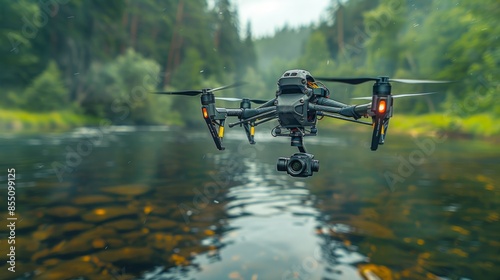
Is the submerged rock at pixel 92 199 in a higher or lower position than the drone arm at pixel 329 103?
lower

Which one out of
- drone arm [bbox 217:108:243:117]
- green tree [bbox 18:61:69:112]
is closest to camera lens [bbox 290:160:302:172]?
drone arm [bbox 217:108:243:117]

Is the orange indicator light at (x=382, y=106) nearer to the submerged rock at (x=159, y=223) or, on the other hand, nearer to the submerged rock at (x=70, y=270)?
the submerged rock at (x=70, y=270)

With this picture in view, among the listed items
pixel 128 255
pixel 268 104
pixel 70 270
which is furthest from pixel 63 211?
pixel 268 104

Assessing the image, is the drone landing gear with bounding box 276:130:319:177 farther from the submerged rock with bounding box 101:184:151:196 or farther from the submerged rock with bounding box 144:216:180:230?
the submerged rock with bounding box 101:184:151:196

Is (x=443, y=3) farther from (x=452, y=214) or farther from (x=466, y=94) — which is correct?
(x=452, y=214)

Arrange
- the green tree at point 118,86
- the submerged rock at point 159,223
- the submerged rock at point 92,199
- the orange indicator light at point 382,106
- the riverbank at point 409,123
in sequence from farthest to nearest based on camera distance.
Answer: the green tree at point 118,86 → the riverbank at point 409,123 → the submerged rock at point 92,199 → the submerged rock at point 159,223 → the orange indicator light at point 382,106

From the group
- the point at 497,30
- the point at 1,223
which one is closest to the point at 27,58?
the point at 1,223

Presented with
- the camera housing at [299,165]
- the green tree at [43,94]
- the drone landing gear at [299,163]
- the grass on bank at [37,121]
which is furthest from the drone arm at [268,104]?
the green tree at [43,94]
